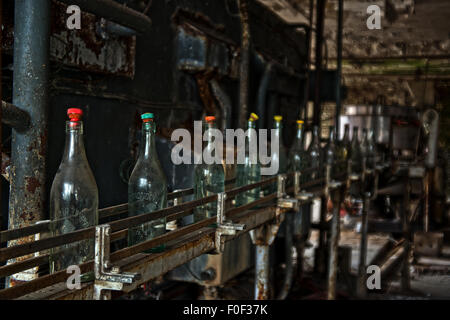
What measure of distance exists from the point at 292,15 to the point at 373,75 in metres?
2.89

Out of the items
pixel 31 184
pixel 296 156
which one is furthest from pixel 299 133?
pixel 31 184

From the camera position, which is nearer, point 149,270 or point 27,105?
point 149,270

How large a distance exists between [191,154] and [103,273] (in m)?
1.38

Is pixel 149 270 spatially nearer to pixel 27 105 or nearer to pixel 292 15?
pixel 27 105

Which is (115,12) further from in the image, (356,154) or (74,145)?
(356,154)

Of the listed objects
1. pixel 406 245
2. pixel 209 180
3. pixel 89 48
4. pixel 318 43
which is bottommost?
pixel 406 245

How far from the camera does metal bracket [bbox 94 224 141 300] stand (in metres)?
0.74

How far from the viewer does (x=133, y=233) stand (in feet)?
3.38

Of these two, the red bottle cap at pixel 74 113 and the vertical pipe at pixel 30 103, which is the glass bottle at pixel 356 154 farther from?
the red bottle cap at pixel 74 113

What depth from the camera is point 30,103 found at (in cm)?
102

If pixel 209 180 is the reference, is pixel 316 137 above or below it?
above

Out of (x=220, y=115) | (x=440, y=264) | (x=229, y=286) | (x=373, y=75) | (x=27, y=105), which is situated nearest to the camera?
(x=27, y=105)
